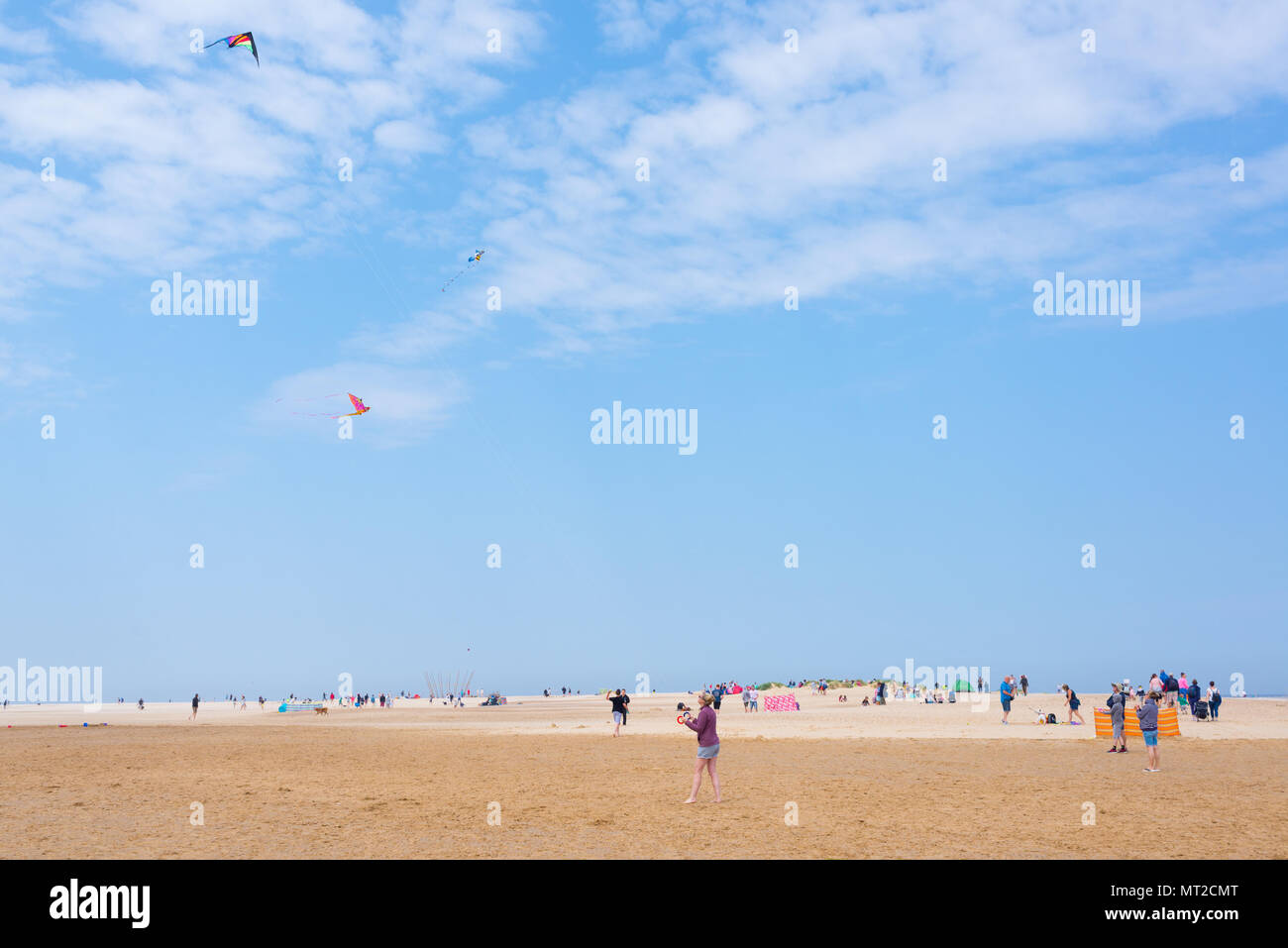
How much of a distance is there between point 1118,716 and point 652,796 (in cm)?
1586

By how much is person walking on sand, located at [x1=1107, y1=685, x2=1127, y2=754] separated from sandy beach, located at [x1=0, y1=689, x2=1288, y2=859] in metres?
0.58

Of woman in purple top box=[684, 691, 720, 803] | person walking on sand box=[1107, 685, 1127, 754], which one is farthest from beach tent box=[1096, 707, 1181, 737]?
woman in purple top box=[684, 691, 720, 803]

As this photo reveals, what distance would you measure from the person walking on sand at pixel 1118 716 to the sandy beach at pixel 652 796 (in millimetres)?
577

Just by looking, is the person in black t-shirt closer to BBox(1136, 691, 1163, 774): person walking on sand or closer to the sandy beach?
the sandy beach

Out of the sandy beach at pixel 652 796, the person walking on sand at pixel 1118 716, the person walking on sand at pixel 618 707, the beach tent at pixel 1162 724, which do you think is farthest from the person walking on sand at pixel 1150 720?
the person walking on sand at pixel 618 707

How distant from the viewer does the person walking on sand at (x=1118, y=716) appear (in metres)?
28.1

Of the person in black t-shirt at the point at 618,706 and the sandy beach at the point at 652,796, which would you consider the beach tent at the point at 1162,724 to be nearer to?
the sandy beach at the point at 652,796
